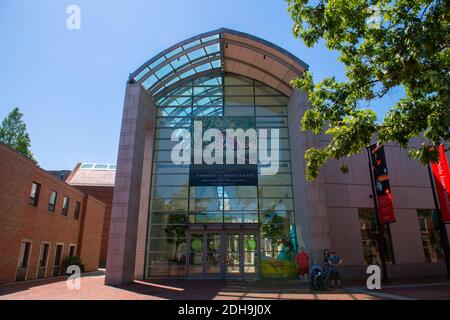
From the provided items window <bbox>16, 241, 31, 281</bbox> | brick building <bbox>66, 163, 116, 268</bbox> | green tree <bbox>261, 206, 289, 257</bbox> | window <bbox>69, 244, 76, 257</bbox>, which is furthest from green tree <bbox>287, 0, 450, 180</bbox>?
brick building <bbox>66, 163, 116, 268</bbox>

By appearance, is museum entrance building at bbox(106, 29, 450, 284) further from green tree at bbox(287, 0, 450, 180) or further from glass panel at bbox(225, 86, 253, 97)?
green tree at bbox(287, 0, 450, 180)

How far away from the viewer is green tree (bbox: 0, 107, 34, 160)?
37.4 meters

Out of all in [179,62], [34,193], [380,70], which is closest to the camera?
[380,70]

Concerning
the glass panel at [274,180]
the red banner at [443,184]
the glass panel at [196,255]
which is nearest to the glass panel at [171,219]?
the glass panel at [196,255]

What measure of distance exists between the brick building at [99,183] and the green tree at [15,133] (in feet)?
21.5

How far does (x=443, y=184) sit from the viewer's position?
1628cm

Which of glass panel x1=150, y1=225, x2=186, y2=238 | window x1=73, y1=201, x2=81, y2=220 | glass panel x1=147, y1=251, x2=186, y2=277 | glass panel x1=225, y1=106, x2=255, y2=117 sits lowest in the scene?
glass panel x1=147, y1=251, x2=186, y2=277

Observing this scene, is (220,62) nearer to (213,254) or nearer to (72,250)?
(213,254)

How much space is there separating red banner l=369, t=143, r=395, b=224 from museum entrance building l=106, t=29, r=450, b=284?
1827 mm

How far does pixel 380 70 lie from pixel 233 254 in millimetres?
12834

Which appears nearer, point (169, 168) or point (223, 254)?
point (223, 254)

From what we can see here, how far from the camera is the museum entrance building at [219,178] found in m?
16.8

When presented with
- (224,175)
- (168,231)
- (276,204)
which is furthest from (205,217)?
(276,204)
